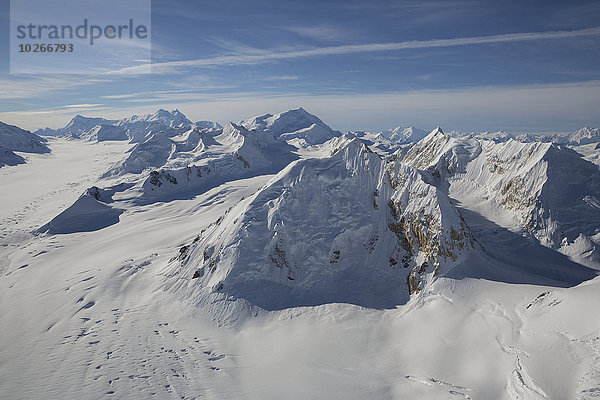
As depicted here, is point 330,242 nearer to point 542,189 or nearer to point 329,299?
point 329,299

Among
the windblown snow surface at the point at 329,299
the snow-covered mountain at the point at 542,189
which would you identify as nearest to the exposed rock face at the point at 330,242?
the windblown snow surface at the point at 329,299

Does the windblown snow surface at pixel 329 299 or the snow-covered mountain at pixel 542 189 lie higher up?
the snow-covered mountain at pixel 542 189

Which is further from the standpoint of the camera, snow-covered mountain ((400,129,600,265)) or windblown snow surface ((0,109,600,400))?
snow-covered mountain ((400,129,600,265))

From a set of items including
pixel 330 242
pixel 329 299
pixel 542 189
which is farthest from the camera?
pixel 542 189

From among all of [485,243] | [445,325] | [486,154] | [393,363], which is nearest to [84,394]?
[393,363]

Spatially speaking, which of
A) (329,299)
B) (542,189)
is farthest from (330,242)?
(542,189)

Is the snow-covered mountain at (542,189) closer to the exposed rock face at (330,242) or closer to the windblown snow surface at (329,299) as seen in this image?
the windblown snow surface at (329,299)

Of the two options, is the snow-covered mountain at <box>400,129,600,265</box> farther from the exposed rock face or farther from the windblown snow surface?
the exposed rock face

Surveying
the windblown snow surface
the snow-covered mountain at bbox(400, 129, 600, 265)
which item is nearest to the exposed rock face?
the windblown snow surface
